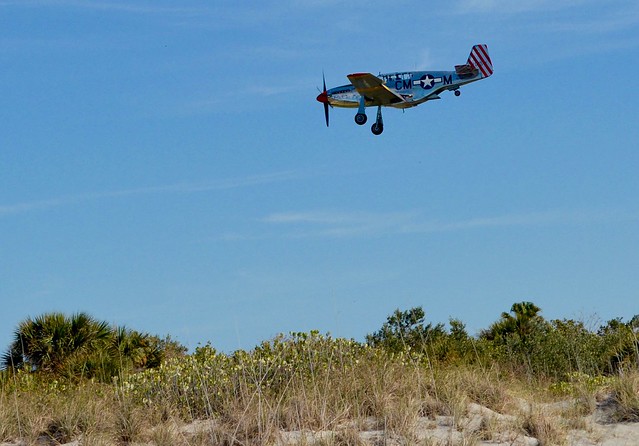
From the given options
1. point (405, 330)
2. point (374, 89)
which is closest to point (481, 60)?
point (374, 89)

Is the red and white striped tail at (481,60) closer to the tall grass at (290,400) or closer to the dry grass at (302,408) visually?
the tall grass at (290,400)

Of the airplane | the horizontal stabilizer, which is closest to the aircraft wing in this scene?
the airplane

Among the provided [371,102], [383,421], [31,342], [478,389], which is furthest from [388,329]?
[371,102]

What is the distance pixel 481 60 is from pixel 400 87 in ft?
22.0

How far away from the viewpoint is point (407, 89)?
3672 cm

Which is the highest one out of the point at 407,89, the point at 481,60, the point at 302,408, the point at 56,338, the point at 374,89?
the point at 481,60

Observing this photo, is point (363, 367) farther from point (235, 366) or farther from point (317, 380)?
point (235, 366)

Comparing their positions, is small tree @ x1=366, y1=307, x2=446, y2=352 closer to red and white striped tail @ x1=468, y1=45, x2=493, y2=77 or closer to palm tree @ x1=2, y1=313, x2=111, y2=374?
palm tree @ x1=2, y1=313, x2=111, y2=374

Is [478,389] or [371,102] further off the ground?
[371,102]

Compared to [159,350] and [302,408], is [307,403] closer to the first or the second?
[302,408]

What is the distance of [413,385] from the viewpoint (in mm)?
10898

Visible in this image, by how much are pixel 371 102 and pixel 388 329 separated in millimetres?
15443

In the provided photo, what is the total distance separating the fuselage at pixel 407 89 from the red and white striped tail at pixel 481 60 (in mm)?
3366

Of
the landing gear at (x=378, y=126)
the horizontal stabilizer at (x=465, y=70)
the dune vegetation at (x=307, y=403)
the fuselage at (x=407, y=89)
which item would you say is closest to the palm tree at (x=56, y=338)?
the dune vegetation at (x=307, y=403)
